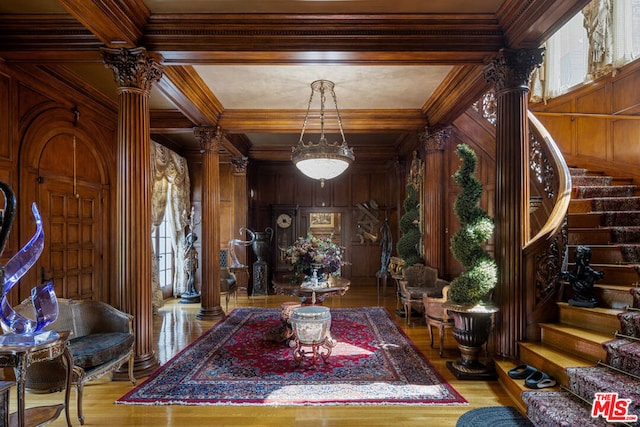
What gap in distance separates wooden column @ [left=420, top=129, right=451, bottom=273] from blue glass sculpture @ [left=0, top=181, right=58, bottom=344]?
564cm

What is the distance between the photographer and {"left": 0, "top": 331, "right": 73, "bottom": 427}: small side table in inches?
82.0

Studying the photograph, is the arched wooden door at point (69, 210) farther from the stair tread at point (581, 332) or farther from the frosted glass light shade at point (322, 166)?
the stair tread at point (581, 332)

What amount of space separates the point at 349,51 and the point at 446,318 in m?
3.31

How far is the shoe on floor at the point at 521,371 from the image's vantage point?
125 inches

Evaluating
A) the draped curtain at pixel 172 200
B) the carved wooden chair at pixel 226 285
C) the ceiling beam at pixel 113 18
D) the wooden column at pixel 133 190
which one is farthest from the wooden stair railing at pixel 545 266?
the draped curtain at pixel 172 200

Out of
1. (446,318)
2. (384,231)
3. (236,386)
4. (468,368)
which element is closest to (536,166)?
(446,318)

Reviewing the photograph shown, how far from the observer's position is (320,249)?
5.07m

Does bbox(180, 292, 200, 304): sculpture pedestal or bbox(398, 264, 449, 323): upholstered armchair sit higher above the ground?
bbox(398, 264, 449, 323): upholstered armchair

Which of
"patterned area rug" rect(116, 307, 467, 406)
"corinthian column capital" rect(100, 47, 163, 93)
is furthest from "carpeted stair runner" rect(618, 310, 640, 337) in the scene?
"corinthian column capital" rect(100, 47, 163, 93)

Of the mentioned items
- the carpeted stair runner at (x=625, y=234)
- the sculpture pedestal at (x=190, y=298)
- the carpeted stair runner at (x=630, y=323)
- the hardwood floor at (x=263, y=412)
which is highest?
the carpeted stair runner at (x=625, y=234)

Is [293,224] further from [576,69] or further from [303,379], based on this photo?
[576,69]

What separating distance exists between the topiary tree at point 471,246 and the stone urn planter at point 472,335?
0.10 meters

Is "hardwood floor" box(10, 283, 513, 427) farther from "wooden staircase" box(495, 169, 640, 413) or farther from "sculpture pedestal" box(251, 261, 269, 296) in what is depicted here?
"sculpture pedestal" box(251, 261, 269, 296)

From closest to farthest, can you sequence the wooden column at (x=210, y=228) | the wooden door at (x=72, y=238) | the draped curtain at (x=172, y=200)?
1. the wooden door at (x=72, y=238)
2. the wooden column at (x=210, y=228)
3. the draped curtain at (x=172, y=200)
